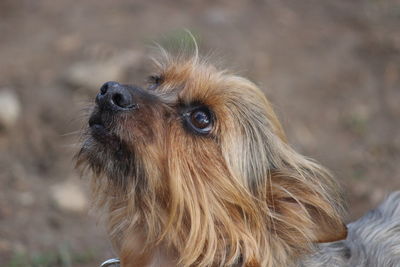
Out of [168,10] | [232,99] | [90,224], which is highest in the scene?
[232,99]

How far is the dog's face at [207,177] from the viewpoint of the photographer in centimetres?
388

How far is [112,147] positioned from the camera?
391 cm

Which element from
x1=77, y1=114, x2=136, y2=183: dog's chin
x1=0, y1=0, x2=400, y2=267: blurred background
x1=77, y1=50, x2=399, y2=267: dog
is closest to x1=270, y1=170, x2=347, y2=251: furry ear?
x1=77, y1=50, x2=399, y2=267: dog

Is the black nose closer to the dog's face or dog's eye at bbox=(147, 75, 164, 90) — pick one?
the dog's face

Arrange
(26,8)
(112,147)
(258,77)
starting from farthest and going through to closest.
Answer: (26,8) → (258,77) → (112,147)

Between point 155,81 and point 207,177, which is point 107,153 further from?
point 155,81

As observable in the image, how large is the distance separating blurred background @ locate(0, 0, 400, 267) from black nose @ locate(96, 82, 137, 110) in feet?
7.68

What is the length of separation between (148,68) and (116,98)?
160 inches

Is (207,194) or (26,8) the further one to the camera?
(26,8)

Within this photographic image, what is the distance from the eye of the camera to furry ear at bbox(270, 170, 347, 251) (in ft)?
12.8

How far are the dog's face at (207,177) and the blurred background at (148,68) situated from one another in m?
2.07

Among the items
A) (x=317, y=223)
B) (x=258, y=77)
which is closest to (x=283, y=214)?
(x=317, y=223)

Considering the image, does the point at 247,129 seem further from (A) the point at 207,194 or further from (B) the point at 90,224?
(B) the point at 90,224

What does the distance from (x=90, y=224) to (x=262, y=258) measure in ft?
9.41
